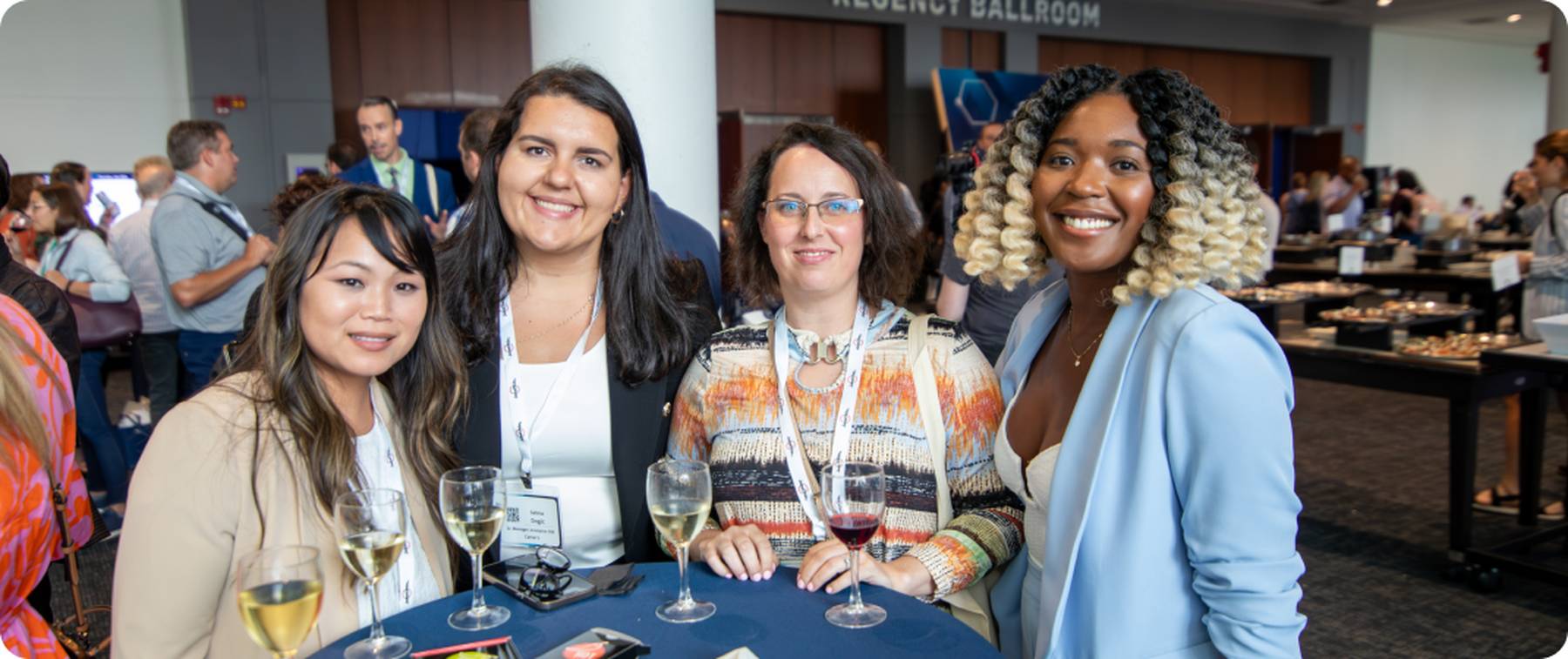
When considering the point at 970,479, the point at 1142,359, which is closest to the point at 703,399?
the point at 970,479

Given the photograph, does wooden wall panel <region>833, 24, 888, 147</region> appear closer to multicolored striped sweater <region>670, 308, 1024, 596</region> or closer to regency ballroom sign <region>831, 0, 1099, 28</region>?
regency ballroom sign <region>831, 0, 1099, 28</region>

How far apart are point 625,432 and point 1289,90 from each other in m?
16.5

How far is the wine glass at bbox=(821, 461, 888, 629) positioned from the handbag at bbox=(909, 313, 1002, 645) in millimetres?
339

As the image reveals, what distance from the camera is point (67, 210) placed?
16.8 feet

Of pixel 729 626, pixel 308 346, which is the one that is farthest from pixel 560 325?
pixel 729 626

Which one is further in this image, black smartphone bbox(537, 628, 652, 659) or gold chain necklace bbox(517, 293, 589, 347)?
gold chain necklace bbox(517, 293, 589, 347)

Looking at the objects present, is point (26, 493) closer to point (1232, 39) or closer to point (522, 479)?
point (522, 479)

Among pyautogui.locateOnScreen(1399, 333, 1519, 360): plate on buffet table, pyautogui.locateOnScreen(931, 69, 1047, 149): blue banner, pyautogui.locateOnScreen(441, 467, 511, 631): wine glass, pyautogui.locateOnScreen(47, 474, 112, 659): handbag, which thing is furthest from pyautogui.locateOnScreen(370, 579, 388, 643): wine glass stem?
pyautogui.locateOnScreen(931, 69, 1047, 149): blue banner

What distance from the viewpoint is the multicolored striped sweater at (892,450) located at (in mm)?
1763

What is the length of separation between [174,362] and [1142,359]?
5.37 m

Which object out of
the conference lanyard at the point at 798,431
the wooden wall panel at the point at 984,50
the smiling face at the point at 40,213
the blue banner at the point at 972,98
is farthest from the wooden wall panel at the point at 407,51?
the conference lanyard at the point at 798,431

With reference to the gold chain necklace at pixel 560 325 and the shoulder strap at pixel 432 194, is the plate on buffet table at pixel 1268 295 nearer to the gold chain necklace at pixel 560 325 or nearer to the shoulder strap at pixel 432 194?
the gold chain necklace at pixel 560 325

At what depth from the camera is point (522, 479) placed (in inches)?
76.6

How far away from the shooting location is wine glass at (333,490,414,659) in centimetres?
133
